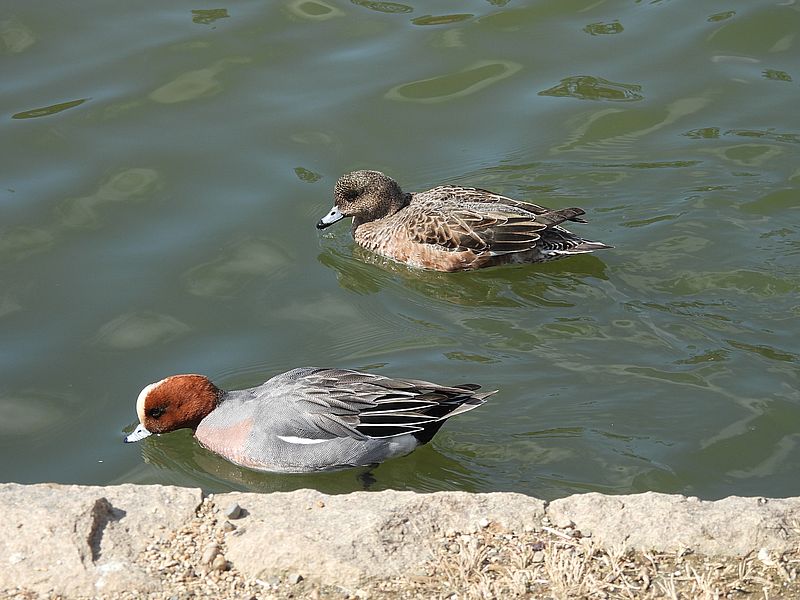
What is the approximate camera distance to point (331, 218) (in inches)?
363

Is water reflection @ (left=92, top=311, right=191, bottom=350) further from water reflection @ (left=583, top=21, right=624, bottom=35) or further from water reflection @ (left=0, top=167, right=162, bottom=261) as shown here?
water reflection @ (left=583, top=21, right=624, bottom=35)

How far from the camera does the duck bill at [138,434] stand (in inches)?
264

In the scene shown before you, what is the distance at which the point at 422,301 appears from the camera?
8.34 meters

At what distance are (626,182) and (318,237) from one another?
252cm

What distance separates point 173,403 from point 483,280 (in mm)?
2836

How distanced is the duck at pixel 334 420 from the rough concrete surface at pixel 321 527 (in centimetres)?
136

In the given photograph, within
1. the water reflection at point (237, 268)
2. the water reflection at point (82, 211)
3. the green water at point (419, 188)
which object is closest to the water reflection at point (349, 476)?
the green water at point (419, 188)

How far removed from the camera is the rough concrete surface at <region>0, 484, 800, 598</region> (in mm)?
4625

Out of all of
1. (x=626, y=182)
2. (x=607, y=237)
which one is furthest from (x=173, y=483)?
(x=626, y=182)

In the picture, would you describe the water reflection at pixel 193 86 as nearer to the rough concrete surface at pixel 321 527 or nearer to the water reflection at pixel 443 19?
the water reflection at pixel 443 19

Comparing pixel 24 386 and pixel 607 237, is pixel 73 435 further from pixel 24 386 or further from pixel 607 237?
pixel 607 237

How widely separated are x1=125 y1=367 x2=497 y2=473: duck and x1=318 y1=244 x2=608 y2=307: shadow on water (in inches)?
72.1

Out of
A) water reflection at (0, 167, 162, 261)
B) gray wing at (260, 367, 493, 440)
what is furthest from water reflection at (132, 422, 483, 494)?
water reflection at (0, 167, 162, 261)

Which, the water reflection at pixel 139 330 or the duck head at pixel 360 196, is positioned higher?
the duck head at pixel 360 196
